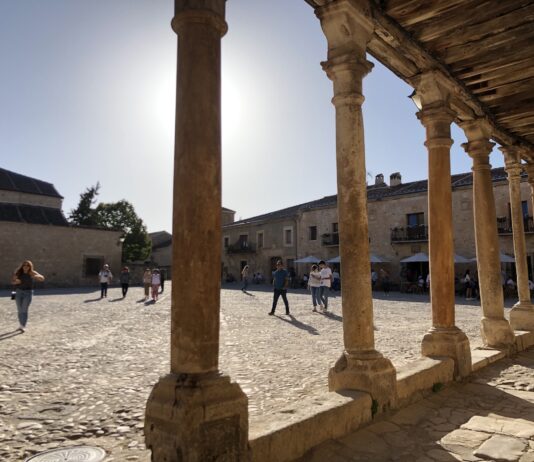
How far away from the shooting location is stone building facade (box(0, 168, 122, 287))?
2583 centimetres

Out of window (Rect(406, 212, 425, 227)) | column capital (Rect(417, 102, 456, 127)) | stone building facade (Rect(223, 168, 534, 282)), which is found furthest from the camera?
window (Rect(406, 212, 425, 227))

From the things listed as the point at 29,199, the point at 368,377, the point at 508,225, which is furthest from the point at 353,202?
the point at 29,199

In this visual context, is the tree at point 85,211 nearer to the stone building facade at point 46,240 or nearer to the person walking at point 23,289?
the stone building facade at point 46,240

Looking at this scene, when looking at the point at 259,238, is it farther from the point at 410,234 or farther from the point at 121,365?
the point at 121,365

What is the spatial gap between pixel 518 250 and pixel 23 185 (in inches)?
1309

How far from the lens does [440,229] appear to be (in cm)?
521

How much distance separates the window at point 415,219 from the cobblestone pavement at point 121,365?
1487cm

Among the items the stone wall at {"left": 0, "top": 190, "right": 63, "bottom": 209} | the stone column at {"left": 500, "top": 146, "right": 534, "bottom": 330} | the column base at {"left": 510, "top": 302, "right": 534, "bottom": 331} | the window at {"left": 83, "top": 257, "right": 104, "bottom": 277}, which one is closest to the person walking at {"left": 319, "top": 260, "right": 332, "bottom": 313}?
the stone column at {"left": 500, "top": 146, "right": 534, "bottom": 330}

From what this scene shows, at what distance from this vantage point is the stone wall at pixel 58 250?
25578 millimetres

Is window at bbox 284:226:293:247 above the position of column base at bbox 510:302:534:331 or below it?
above

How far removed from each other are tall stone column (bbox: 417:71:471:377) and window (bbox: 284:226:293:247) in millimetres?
26890

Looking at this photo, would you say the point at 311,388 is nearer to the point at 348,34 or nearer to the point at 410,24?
the point at 348,34

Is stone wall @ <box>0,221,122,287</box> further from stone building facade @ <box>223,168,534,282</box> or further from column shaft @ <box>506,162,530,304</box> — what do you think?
column shaft @ <box>506,162,530,304</box>

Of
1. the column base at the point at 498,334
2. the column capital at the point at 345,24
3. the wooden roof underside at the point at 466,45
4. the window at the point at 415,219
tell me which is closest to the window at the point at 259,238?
the window at the point at 415,219
